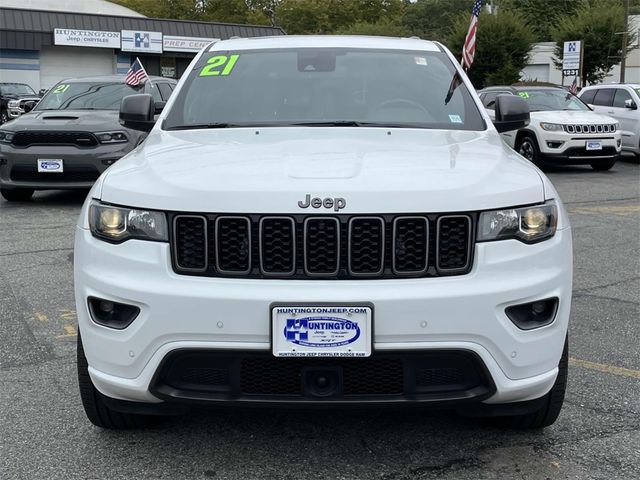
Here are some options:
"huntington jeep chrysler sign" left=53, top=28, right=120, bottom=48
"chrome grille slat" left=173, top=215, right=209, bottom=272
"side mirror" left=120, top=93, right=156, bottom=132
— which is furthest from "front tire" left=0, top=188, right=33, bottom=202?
"huntington jeep chrysler sign" left=53, top=28, right=120, bottom=48

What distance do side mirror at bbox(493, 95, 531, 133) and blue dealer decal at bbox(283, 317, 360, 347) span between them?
218cm

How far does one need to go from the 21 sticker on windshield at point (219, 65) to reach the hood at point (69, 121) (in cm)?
518

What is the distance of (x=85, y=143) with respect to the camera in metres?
9.35

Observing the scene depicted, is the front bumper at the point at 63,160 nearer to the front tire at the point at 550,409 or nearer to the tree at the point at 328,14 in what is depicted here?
the front tire at the point at 550,409

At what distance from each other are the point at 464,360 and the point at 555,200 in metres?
0.74

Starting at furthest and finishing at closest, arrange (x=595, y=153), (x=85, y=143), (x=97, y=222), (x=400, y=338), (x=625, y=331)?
1. (x=595, y=153)
2. (x=85, y=143)
3. (x=625, y=331)
4. (x=97, y=222)
5. (x=400, y=338)

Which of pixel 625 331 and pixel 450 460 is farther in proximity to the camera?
pixel 625 331

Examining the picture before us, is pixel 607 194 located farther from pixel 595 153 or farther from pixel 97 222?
pixel 97 222

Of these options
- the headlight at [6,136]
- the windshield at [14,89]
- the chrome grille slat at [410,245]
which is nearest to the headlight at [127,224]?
the chrome grille slat at [410,245]

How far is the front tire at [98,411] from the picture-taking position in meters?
3.08

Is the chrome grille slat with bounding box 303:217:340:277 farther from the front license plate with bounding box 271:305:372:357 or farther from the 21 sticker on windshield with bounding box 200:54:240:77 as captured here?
the 21 sticker on windshield with bounding box 200:54:240:77

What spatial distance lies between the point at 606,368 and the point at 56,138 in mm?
7302

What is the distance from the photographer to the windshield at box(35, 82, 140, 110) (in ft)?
34.0

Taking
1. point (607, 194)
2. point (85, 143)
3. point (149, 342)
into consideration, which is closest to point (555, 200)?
point (149, 342)
